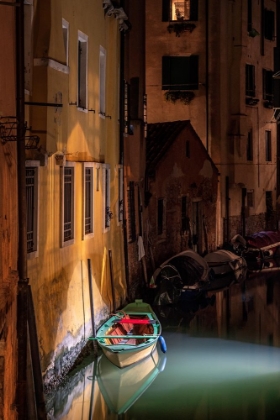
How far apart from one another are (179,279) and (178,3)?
1366cm

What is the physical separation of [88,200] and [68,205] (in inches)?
75.2

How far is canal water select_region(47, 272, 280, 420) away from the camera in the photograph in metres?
12.2

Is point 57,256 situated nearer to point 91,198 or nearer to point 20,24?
point 91,198

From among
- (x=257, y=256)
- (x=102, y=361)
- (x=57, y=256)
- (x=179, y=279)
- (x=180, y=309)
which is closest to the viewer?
(x=57, y=256)

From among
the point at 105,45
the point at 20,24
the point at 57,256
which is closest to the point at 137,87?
the point at 105,45

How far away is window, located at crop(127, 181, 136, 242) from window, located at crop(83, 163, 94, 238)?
4.49 meters

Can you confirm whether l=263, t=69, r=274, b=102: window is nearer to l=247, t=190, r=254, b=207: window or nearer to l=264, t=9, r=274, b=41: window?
l=264, t=9, r=274, b=41: window

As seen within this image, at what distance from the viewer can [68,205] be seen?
14.5 metres

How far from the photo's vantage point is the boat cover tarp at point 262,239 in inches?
1267

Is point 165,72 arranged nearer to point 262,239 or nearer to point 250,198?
point 250,198

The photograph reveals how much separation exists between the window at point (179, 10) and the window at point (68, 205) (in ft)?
60.1

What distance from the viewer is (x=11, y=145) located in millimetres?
10180

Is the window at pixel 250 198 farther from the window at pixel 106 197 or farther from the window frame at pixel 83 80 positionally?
the window frame at pixel 83 80

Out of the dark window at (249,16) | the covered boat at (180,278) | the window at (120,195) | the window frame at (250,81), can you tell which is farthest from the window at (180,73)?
the window at (120,195)
